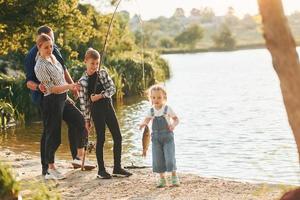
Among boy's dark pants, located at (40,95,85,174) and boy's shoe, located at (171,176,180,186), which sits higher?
boy's dark pants, located at (40,95,85,174)

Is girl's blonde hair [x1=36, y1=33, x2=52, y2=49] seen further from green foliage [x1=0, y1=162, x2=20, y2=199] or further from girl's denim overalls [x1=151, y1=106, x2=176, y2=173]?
green foliage [x1=0, y1=162, x2=20, y2=199]

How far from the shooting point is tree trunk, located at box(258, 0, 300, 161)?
3.96 meters

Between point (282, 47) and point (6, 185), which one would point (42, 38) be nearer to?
point (6, 185)

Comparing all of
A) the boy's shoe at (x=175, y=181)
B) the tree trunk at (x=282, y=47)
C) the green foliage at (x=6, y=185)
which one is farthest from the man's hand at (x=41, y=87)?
the tree trunk at (x=282, y=47)

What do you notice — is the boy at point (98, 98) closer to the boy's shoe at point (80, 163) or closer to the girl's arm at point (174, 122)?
the boy's shoe at point (80, 163)

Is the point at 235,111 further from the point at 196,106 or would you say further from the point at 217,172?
the point at 217,172

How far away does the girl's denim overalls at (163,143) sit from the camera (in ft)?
26.1

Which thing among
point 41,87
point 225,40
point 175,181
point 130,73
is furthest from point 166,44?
point 175,181

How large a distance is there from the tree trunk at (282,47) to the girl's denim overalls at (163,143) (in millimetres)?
3993

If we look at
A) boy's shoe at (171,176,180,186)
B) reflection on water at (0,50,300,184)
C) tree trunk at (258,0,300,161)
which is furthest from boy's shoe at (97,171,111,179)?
tree trunk at (258,0,300,161)

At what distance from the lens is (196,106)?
23.7 metres

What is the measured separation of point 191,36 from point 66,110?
109157 mm

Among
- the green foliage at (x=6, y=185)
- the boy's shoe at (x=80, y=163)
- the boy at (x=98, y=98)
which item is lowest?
the boy's shoe at (x=80, y=163)

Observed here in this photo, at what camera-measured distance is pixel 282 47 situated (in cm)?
396
